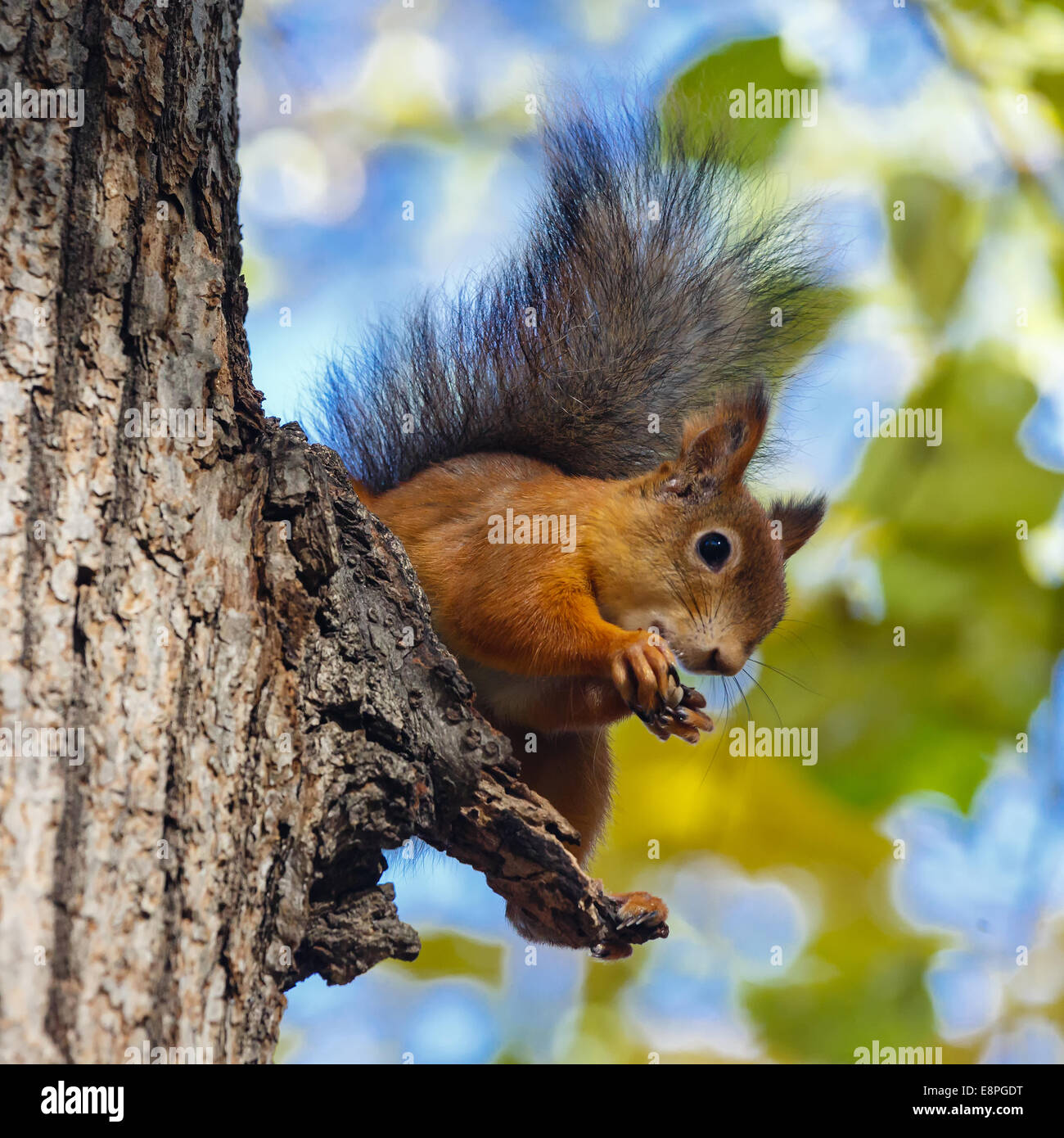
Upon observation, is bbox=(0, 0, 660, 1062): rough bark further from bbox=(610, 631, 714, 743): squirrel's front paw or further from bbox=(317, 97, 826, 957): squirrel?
bbox=(317, 97, 826, 957): squirrel

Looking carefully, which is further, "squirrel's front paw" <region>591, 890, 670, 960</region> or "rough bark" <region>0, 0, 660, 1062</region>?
"squirrel's front paw" <region>591, 890, 670, 960</region>

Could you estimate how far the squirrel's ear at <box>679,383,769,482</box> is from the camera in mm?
2633

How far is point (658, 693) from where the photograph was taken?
2043mm

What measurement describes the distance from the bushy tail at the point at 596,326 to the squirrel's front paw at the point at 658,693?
0.88m

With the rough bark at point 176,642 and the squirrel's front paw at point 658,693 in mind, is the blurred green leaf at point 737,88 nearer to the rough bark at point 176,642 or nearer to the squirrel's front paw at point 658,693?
the rough bark at point 176,642

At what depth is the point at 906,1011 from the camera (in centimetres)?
Result: 296

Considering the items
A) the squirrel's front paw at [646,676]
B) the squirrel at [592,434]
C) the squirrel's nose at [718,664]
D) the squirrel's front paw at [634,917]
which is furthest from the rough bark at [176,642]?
the squirrel's nose at [718,664]

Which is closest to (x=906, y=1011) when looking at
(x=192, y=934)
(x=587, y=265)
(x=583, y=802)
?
(x=583, y=802)

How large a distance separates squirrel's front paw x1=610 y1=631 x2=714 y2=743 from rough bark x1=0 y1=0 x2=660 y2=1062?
33cm

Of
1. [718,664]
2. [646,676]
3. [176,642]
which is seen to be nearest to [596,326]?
[718,664]

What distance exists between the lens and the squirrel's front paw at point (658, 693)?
80.6 inches

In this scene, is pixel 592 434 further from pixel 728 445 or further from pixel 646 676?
pixel 646 676

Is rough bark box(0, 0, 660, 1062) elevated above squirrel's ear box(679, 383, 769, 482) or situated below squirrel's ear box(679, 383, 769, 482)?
below

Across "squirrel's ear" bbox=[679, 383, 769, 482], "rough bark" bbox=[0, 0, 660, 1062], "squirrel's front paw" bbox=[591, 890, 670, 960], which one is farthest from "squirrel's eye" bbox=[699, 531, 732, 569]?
"rough bark" bbox=[0, 0, 660, 1062]
